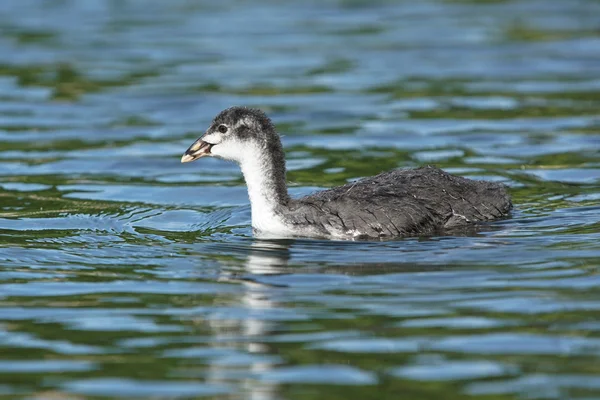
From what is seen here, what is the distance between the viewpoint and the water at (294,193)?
7734 millimetres

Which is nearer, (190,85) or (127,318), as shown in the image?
(127,318)

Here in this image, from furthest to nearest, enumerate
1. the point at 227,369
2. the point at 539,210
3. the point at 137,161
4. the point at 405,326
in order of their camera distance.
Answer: the point at 137,161 < the point at 539,210 < the point at 405,326 < the point at 227,369

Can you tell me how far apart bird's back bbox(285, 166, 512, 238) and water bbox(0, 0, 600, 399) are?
32cm

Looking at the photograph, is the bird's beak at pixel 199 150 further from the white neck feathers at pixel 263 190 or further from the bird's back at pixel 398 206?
the bird's back at pixel 398 206

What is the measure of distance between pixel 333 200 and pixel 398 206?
0.60 m

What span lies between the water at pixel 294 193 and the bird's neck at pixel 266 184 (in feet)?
1.10

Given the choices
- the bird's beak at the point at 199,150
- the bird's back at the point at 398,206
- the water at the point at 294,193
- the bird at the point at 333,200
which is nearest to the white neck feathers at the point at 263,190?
the bird at the point at 333,200

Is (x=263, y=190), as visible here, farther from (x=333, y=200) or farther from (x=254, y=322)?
(x=254, y=322)

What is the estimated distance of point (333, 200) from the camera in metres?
11.3

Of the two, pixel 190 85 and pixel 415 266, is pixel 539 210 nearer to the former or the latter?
pixel 415 266

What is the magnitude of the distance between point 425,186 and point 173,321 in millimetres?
3781

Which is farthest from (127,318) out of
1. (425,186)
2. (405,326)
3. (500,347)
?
(425,186)

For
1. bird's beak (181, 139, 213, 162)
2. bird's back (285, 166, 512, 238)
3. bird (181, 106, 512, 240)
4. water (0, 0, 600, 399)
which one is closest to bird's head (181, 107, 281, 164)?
bird (181, 106, 512, 240)

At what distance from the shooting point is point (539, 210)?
12.4 meters
